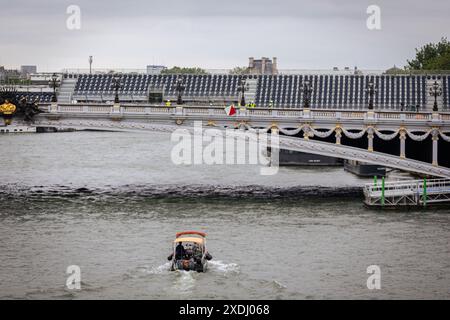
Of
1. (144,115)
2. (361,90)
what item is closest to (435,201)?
(144,115)

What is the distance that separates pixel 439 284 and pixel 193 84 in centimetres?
8222

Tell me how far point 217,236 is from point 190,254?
312 inches

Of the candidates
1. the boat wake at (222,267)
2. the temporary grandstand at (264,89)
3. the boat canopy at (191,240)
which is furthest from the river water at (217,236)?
the temporary grandstand at (264,89)

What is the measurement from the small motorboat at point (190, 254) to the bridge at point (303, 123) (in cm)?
2319

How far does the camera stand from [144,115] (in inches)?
3187

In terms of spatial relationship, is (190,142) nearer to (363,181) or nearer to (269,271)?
(363,181)

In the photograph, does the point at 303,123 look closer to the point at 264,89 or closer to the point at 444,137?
the point at 444,137

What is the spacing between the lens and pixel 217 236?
62625 millimetres

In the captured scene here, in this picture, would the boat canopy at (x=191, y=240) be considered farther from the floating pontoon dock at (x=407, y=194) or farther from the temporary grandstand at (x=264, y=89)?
the temporary grandstand at (x=264, y=89)

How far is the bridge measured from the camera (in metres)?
78.4

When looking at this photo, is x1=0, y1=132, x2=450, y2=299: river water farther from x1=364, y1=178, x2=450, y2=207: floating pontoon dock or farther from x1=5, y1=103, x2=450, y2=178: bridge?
x1=5, y1=103, x2=450, y2=178: bridge

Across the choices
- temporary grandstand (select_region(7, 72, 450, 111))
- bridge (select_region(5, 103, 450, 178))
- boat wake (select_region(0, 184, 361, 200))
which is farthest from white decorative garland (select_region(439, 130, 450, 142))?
temporary grandstand (select_region(7, 72, 450, 111))

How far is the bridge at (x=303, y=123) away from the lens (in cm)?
7838

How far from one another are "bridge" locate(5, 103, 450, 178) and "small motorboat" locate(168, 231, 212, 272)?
76.1ft
